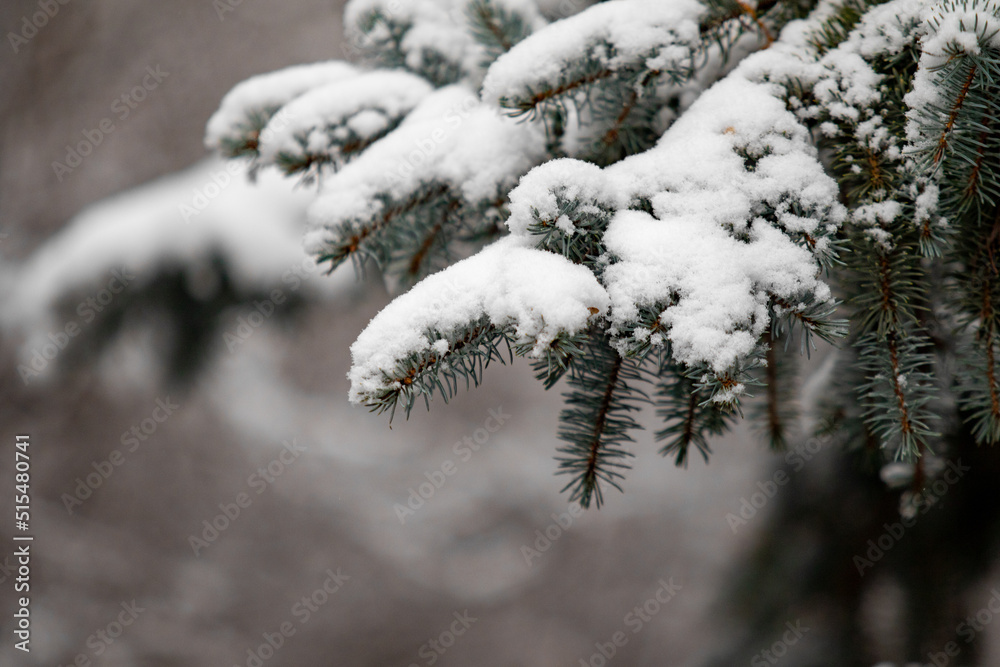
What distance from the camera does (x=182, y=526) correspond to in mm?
3498

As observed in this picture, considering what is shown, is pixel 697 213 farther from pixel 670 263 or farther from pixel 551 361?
pixel 551 361

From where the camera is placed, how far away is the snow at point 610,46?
24.5 inches

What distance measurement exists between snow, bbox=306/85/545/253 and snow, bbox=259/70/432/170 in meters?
0.09

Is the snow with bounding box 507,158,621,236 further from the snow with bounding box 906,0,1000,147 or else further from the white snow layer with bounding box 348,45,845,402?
the snow with bounding box 906,0,1000,147

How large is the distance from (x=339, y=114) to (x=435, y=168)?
0.21 metres

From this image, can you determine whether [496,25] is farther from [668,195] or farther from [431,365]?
[431,365]

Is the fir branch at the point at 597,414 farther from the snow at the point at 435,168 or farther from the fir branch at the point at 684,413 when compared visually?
the snow at the point at 435,168

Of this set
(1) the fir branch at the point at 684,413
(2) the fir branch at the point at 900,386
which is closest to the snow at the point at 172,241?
(1) the fir branch at the point at 684,413

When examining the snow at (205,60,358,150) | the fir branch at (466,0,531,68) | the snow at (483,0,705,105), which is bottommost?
the snow at (483,0,705,105)

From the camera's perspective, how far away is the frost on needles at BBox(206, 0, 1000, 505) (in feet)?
1.65

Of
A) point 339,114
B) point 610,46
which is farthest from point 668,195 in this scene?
point 339,114

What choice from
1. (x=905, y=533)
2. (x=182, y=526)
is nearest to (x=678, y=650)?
(x=905, y=533)

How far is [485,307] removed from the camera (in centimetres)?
51

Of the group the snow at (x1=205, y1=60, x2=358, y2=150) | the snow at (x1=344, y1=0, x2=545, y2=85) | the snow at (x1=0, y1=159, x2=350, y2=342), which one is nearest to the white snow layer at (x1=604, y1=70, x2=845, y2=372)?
the snow at (x1=344, y1=0, x2=545, y2=85)
